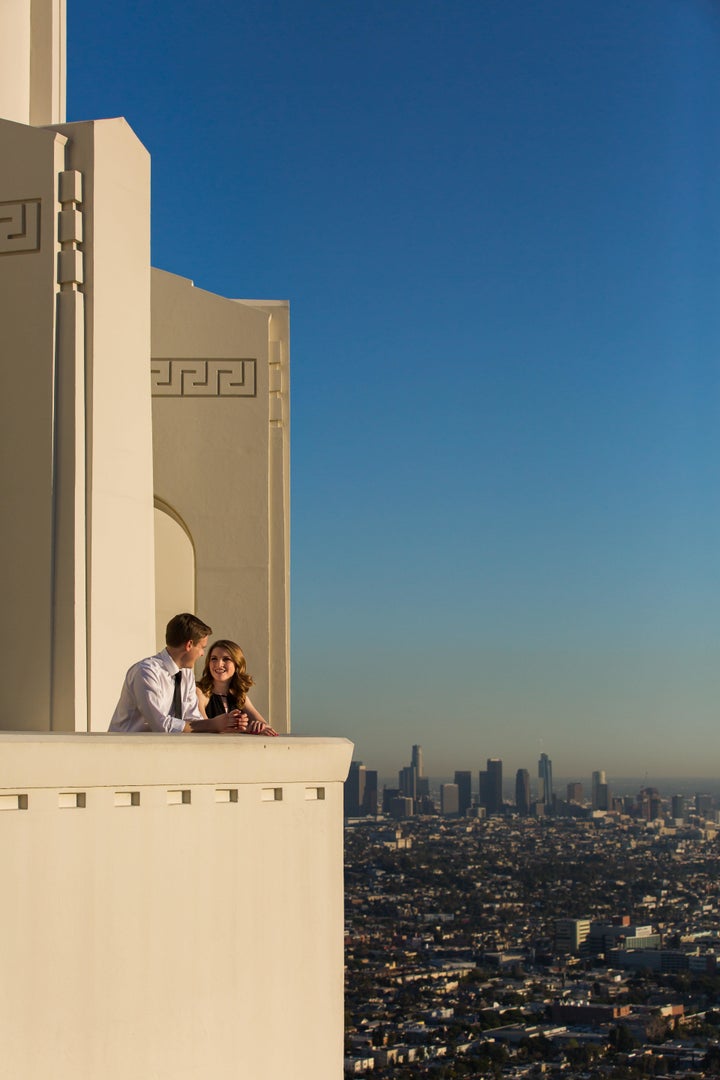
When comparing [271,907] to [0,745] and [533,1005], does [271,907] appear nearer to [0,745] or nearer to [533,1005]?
[0,745]

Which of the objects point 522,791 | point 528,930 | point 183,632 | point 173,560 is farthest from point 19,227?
point 522,791

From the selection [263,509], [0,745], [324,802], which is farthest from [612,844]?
[0,745]

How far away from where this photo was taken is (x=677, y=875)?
77.8 ft

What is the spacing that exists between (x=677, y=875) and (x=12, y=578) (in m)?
19.4

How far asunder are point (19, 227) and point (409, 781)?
22419 millimetres

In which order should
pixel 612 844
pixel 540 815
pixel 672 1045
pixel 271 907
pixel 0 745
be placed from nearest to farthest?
pixel 0 745 → pixel 271 907 → pixel 672 1045 → pixel 612 844 → pixel 540 815

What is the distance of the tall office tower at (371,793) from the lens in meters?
25.8

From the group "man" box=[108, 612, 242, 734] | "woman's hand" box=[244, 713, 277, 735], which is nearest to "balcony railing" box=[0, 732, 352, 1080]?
"woman's hand" box=[244, 713, 277, 735]

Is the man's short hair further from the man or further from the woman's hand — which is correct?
the woman's hand

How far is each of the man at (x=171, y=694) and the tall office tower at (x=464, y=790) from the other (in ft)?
76.0

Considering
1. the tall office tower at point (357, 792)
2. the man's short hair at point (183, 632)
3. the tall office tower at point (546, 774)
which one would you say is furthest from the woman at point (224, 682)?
the tall office tower at point (546, 774)

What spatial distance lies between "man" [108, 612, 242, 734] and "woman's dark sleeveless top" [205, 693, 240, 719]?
458mm

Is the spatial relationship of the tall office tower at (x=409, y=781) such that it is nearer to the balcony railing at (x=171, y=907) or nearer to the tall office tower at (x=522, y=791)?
the tall office tower at (x=522, y=791)

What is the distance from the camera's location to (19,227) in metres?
7.04
